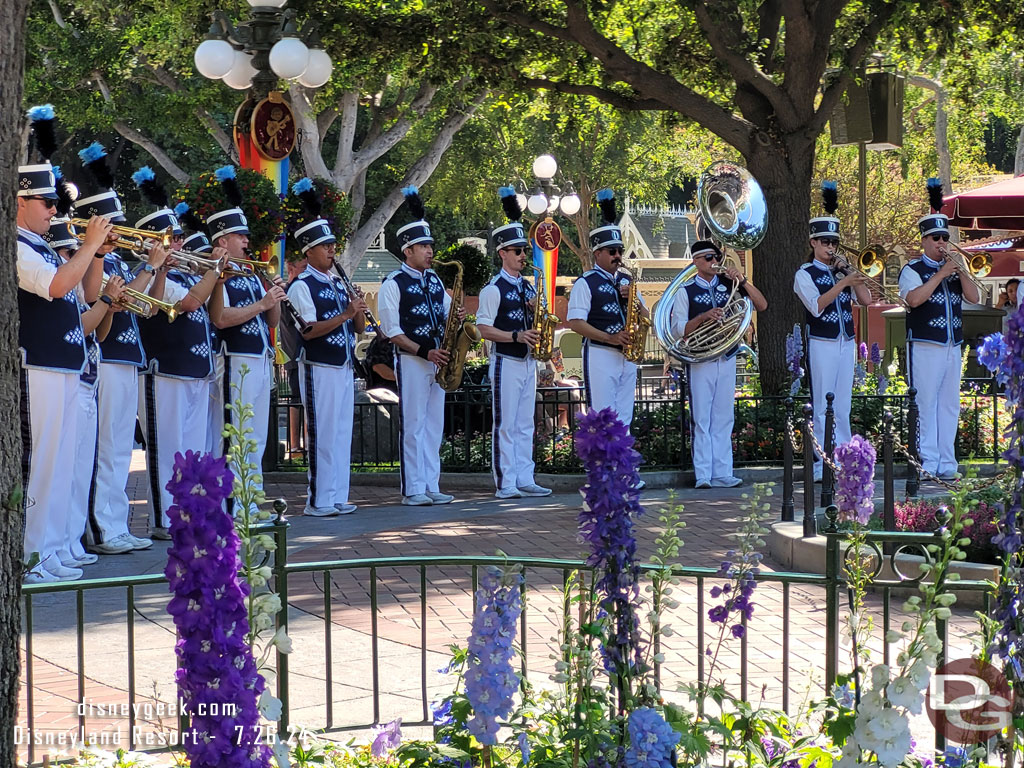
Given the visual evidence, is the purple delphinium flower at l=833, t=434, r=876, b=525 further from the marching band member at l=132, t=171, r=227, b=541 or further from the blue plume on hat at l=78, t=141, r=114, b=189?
the blue plume on hat at l=78, t=141, r=114, b=189

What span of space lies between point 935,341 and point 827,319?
0.89 m

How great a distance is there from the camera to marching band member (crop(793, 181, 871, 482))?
11398mm

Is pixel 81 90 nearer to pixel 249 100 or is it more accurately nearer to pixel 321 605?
pixel 249 100

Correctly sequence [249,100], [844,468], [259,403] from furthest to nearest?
[249,100] < [259,403] < [844,468]

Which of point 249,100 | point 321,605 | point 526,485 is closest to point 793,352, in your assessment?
point 526,485

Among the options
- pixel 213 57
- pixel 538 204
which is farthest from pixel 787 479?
pixel 538 204

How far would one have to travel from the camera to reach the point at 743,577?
3.95 meters

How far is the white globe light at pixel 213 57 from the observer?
11266 mm

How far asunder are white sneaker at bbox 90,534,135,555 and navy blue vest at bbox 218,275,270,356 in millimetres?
1502

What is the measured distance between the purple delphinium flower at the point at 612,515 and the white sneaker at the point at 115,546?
571 centimetres

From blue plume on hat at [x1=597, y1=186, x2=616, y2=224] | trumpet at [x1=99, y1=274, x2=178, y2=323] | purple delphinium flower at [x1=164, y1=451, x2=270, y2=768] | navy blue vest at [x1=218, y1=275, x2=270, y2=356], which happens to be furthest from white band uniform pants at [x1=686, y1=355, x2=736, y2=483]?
purple delphinium flower at [x1=164, y1=451, x2=270, y2=768]

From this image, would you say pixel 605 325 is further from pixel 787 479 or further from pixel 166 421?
pixel 166 421

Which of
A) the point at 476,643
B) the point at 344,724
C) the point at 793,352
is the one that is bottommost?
the point at 344,724

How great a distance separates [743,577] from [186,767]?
179 centimetres
